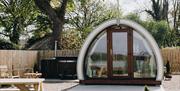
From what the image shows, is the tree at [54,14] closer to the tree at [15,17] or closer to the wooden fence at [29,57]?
the wooden fence at [29,57]

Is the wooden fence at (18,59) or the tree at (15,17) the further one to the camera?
the tree at (15,17)

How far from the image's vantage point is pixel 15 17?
43156 millimetres

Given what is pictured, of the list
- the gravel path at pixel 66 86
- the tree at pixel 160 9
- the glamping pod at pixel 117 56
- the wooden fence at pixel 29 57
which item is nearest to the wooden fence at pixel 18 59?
the wooden fence at pixel 29 57

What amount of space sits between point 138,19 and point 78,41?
960 centimetres

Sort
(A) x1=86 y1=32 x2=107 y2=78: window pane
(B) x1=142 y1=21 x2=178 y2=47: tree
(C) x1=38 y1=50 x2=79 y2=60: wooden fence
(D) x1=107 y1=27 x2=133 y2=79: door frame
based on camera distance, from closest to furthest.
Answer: (D) x1=107 y1=27 x2=133 y2=79: door frame → (A) x1=86 y1=32 x2=107 y2=78: window pane → (C) x1=38 y1=50 x2=79 y2=60: wooden fence → (B) x1=142 y1=21 x2=178 y2=47: tree

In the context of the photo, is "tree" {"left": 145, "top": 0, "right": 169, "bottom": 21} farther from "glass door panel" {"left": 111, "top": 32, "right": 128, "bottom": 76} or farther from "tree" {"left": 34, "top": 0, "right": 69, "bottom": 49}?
"glass door panel" {"left": 111, "top": 32, "right": 128, "bottom": 76}

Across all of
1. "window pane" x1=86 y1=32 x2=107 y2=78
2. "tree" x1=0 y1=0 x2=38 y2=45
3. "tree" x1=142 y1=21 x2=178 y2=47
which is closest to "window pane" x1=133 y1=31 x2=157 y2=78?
"window pane" x1=86 y1=32 x2=107 y2=78

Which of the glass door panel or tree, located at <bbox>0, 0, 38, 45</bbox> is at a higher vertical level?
tree, located at <bbox>0, 0, 38, 45</bbox>

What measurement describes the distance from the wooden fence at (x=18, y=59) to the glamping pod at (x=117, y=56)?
7.91 meters

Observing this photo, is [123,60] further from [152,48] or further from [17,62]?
[17,62]

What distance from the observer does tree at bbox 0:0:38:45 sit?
42594 millimetres

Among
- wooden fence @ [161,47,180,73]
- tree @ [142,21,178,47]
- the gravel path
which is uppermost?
tree @ [142,21,178,47]

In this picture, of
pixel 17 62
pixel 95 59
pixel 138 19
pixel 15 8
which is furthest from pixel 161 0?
pixel 95 59

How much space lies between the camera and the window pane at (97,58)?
16.9m
